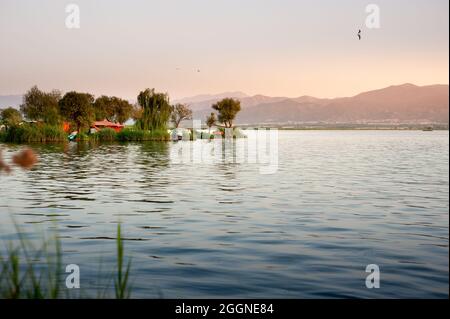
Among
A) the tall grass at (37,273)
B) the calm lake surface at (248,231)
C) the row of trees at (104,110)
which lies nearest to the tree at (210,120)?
the row of trees at (104,110)

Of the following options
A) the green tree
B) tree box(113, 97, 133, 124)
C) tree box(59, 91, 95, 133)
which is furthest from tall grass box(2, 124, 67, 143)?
tree box(113, 97, 133, 124)

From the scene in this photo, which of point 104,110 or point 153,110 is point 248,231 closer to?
point 153,110

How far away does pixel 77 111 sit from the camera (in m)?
106

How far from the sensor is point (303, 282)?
9680 millimetres

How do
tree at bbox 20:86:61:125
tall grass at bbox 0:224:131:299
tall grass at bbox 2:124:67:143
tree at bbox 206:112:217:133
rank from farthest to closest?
1. tree at bbox 206:112:217:133
2. tree at bbox 20:86:61:125
3. tall grass at bbox 2:124:67:143
4. tall grass at bbox 0:224:131:299

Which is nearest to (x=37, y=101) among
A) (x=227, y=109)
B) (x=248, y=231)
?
(x=227, y=109)

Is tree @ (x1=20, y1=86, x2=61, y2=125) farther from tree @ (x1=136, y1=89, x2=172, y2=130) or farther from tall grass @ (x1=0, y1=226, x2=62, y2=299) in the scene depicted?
tall grass @ (x1=0, y1=226, x2=62, y2=299)

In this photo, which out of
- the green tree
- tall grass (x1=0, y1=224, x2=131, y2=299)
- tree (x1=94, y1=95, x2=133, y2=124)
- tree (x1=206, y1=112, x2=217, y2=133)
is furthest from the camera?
tree (x1=206, y1=112, x2=217, y2=133)

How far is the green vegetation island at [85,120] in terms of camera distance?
3361 inches

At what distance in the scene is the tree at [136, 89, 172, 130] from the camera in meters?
91.2

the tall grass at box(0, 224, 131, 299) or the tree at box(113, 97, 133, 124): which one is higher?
the tree at box(113, 97, 133, 124)

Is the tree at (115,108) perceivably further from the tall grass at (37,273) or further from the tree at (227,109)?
the tall grass at (37,273)

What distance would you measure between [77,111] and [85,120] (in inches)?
95.0
